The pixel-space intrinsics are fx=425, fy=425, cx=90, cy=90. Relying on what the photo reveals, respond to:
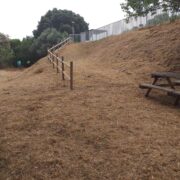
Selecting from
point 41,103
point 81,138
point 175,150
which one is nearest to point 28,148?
point 81,138

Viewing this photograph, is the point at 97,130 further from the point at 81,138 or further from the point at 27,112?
the point at 27,112

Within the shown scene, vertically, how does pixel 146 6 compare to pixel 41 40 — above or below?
above

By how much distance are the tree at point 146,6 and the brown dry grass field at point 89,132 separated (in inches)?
107

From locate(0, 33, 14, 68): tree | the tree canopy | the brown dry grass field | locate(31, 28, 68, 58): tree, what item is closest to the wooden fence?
the brown dry grass field

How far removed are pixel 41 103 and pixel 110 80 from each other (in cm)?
440

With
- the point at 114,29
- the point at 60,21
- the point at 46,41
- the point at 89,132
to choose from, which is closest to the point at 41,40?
the point at 46,41

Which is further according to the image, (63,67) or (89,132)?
(63,67)

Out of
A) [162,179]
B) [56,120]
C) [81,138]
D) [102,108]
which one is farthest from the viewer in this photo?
[102,108]

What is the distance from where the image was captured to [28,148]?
7.90m

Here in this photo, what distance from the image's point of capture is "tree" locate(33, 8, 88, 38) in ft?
223

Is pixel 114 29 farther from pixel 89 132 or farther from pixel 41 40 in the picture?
pixel 89 132

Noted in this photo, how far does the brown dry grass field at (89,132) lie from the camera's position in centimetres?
689

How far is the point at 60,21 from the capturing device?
225 ft

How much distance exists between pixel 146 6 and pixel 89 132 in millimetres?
8257
